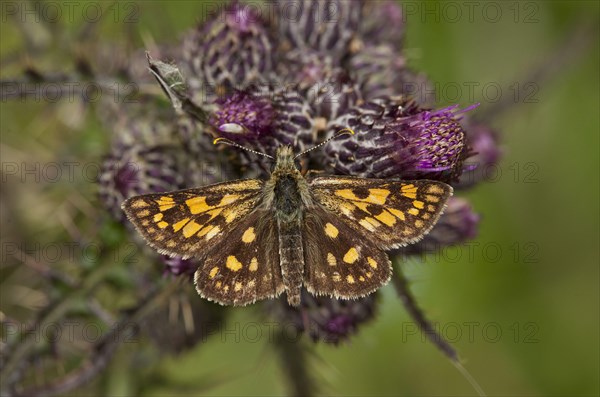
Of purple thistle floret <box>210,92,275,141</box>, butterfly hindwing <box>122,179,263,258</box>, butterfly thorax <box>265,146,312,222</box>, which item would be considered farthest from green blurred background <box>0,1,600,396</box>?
butterfly hindwing <box>122,179,263,258</box>

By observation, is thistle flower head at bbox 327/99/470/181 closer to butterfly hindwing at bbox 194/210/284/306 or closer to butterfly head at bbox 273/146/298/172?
butterfly head at bbox 273/146/298/172

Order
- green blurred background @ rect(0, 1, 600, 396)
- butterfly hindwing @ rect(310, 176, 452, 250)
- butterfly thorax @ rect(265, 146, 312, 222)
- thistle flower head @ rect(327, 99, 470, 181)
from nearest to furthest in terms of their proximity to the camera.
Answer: butterfly hindwing @ rect(310, 176, 452, 250), thistle flower head @ rect(327, 99, 470, 181), butterfly thorax @ rect(265, 146, 312, 222), green blurred background @ rect(0, 1, 600, 396)

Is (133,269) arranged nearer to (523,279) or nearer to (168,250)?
(168,250)

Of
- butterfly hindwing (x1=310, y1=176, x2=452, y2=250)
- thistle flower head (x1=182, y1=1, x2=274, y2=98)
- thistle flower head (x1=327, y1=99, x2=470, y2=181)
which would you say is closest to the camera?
butterfly hindwing (x1=310, y1=176, x2=452, y2=250)

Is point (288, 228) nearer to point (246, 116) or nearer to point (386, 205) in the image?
point (386, 205)

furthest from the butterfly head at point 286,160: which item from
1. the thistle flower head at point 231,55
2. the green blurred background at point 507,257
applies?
the green blurred background at point 507,257

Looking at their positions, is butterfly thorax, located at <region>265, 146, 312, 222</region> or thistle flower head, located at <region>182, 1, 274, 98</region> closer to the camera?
butterfly thorax, located at <region>265, 146, 312, 222</region>
